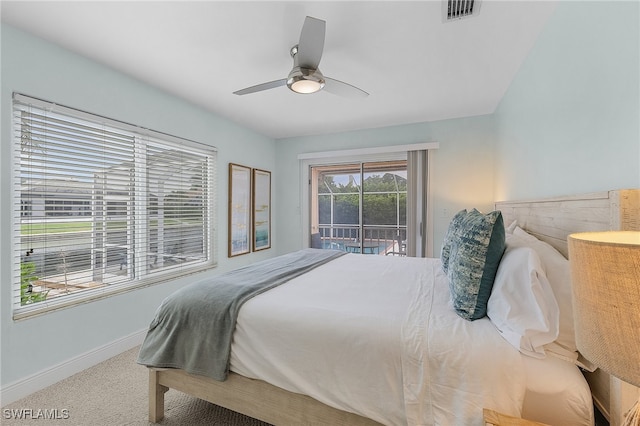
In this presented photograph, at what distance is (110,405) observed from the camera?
1703 mm

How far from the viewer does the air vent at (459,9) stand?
1582 mm

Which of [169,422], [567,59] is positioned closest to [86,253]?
[169,422]

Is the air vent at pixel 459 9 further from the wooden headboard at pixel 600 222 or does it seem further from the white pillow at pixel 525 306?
the white pillow at pixel 525 306

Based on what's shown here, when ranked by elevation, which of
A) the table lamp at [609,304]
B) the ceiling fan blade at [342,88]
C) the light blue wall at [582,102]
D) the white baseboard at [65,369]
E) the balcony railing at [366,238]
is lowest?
the white baseboard at [65,369]

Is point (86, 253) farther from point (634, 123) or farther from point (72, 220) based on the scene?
point (634, 123)

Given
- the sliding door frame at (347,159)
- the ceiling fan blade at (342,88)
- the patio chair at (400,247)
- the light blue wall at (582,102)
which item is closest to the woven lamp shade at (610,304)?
the light blue wall at (582,102)

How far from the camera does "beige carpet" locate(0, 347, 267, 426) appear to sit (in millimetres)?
1575

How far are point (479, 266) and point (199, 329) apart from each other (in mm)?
1436

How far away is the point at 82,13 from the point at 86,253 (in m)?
1.70

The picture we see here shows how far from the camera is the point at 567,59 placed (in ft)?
4.82

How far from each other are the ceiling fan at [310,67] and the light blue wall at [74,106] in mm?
1178

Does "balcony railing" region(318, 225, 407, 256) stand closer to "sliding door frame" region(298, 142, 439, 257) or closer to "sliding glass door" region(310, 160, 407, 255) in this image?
"sliding glass door" region(310, 160, 407, 255)

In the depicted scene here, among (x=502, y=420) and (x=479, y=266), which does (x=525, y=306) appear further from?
(x=502, y=420)

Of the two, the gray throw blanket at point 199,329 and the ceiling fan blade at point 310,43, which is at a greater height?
the ceiling fan blade at point 310,43
